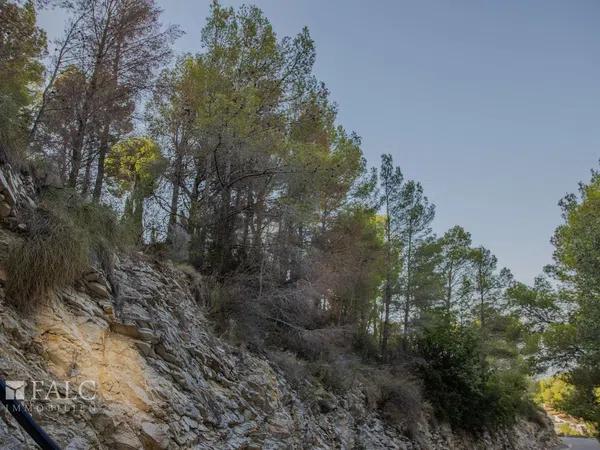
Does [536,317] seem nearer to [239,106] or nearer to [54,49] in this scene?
[239,106]

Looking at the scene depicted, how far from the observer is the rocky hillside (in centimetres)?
358

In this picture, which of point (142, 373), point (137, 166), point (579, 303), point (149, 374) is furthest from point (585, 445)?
point (142, 373)

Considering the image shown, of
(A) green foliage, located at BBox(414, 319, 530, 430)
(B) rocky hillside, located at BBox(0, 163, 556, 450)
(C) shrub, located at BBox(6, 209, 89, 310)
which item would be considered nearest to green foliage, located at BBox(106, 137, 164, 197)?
(B) rocky hillside, located at BBox(0, 163, 556, 450)

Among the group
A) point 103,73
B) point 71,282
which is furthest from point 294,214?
point 71,282

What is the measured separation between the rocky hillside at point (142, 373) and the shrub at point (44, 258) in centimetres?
11

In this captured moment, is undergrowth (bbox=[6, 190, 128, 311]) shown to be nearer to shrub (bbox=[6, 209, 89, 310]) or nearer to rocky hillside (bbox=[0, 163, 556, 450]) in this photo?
shrub (bbox=[6, 209, 89, 310])

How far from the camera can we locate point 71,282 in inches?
186

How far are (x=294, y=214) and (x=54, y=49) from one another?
612 centimetres

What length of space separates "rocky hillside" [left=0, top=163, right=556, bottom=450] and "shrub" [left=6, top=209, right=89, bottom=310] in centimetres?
11

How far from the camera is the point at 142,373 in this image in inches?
185

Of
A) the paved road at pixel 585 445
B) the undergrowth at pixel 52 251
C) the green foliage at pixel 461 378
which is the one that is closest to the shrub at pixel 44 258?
the undergrowth at pixel 52 251

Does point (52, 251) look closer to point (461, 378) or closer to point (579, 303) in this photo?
point (579, 303)

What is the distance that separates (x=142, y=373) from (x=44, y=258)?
1563mm

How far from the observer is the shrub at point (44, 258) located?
3.99m
